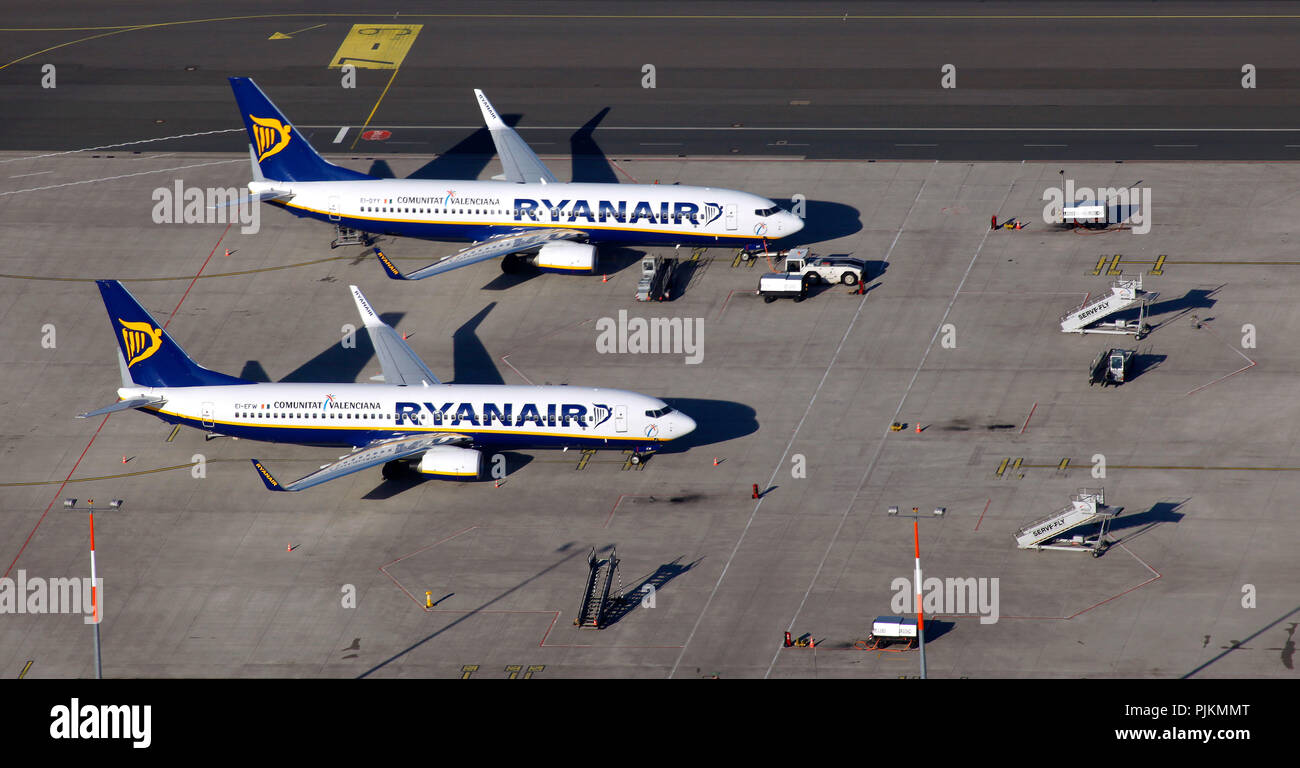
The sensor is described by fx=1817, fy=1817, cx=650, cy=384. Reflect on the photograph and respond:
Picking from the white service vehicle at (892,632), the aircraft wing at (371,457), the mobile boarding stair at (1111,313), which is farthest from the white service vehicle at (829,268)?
the white service vehicle at (892,632)

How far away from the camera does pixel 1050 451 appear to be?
10506cm

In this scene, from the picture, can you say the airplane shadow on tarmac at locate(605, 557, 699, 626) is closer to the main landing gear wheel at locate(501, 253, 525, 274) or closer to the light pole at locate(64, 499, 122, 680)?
the light pole at locate(64, 499, 122, 680)

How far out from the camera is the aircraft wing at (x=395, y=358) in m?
109

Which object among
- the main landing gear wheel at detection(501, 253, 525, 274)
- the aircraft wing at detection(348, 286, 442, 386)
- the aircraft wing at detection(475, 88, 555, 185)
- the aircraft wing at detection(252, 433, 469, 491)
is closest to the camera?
the aircraft wing at detection(252, 433, 469, 491)

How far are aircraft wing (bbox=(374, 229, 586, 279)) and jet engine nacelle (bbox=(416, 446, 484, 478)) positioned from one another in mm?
20465

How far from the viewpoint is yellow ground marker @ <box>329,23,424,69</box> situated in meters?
156

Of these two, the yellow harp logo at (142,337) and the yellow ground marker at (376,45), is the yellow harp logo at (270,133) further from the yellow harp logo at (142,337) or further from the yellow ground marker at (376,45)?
the yellow ground marker at (376,45)

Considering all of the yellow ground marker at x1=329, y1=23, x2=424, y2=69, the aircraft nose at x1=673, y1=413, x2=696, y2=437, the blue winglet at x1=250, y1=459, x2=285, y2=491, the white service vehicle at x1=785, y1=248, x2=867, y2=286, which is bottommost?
the blue winglet at x1=250, y1=459, x2=285, y2=491

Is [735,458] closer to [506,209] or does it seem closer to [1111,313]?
[1111,313]

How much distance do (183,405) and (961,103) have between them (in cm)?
6944

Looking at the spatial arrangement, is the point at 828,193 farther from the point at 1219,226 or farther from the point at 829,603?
the point at 829,603

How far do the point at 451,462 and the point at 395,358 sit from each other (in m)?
10.4

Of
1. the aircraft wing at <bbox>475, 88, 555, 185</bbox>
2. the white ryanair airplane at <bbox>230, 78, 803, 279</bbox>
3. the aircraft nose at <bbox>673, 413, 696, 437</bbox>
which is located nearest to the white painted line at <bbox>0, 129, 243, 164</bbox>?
the white ryanair airplane at <bbox>230, 78, 803, 279</bbox>

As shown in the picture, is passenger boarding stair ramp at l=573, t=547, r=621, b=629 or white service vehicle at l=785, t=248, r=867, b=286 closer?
passenger boarding stair ramp at l=573, t=547, r=621, b=629
